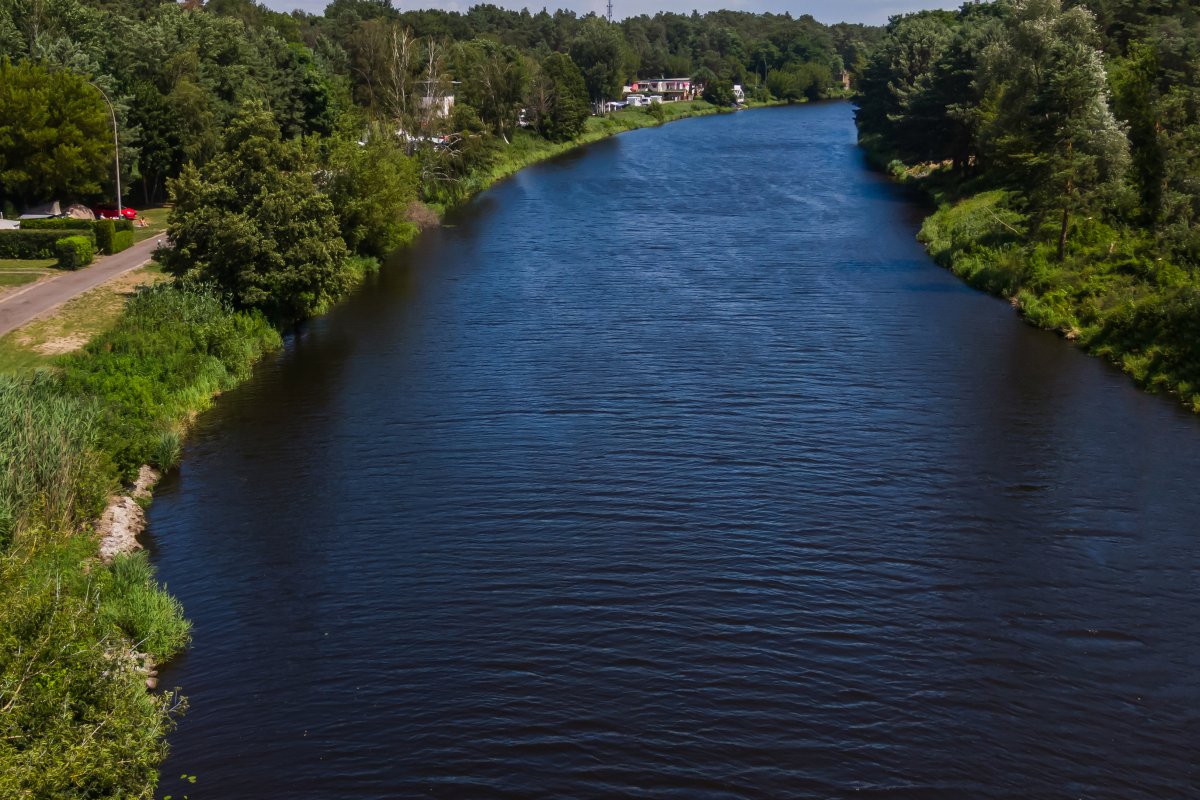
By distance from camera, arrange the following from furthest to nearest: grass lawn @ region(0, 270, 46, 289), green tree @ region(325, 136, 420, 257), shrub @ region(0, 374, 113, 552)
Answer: green tree @ region(325, 136, 420, 257) → grass lawn @ region(0, 270, 46, 289) → shrub @ region(0, 374, 113, 552)

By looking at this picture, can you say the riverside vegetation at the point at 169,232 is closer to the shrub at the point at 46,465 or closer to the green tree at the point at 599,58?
the shrub at the point at 46,465

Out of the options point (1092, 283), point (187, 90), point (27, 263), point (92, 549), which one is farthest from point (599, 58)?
point (92, 549)

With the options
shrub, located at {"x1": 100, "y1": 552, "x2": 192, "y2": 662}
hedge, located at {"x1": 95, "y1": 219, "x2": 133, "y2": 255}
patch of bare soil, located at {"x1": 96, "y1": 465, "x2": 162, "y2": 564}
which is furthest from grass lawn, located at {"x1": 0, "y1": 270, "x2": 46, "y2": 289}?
shrub, located at {"x1": 100, "y1": 552, "x2": 192, "y2": 662}

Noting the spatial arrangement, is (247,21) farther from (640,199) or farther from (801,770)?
(801,770)

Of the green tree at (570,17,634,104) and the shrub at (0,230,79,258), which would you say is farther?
the green tree at (570,17,634,104)

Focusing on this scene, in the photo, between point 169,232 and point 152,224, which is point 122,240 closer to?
point 152,224

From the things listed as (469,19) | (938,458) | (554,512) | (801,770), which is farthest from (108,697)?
(469,19)

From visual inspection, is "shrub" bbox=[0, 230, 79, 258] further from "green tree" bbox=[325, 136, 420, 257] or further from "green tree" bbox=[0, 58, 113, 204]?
"green tree" bbox=[325, 136, 420, 257]
